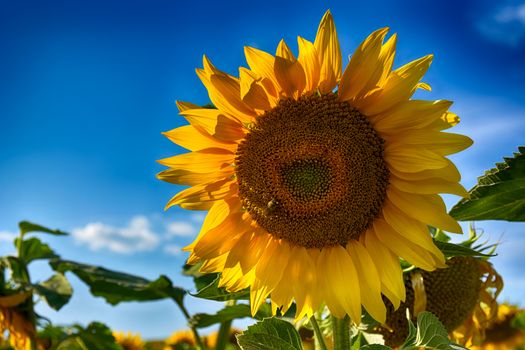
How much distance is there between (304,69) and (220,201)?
57 centimetres

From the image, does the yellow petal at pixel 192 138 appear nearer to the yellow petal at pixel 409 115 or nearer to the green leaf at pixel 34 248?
the yellow petal at pixel 409 115

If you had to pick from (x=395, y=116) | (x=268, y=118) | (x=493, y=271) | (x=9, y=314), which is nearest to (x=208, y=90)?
(x=268, y=118)

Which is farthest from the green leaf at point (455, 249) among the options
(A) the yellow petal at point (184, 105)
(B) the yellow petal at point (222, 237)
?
(A) the yellow petal at point (184, 105)

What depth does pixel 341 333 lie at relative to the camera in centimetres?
210

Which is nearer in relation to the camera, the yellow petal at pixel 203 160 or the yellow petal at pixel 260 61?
the yellow petal at pixel 260 61

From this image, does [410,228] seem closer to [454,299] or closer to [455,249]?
[455,249]

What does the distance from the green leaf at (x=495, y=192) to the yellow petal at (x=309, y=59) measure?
2.20 ft

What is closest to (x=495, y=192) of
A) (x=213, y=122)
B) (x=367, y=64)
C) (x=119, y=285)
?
(x=367, y=64)

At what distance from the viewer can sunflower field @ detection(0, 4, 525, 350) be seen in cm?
200

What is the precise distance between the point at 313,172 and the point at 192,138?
0.44 meters

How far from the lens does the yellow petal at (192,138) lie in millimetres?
2191

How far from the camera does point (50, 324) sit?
4.09 m

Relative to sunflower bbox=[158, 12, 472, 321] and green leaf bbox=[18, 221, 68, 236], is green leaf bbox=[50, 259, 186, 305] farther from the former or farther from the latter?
sunflower bbox=[158, 12, 472, 321]

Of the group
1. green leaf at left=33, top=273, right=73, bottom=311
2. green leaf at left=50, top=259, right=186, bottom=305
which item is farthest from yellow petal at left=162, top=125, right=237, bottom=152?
green leaf at left=33, top=273, right=73, bottom=311
